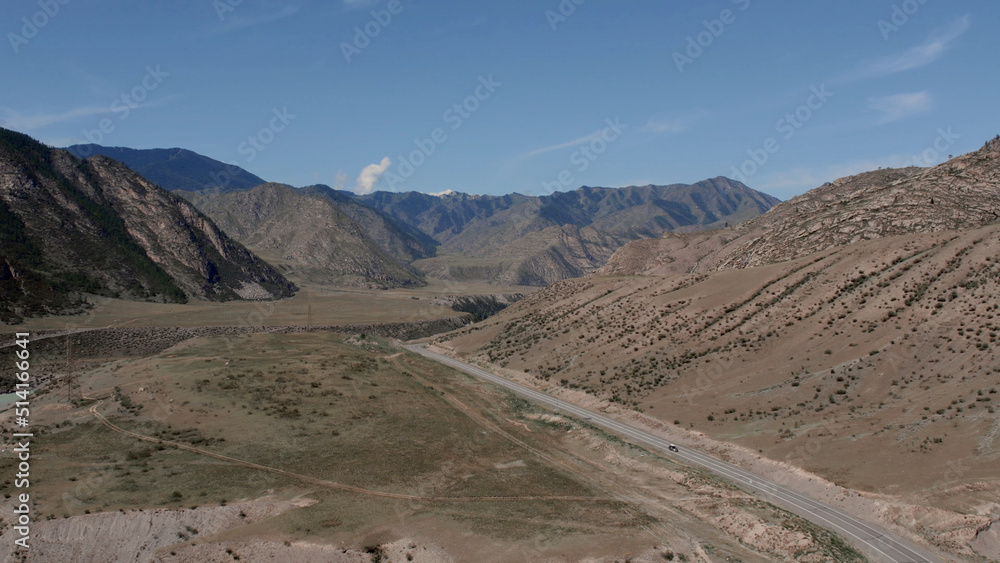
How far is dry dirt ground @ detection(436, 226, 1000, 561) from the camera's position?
1310 inches

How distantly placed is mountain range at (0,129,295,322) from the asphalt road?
92.5 metres

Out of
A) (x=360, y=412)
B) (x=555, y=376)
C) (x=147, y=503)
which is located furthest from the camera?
(x=555, y=376)

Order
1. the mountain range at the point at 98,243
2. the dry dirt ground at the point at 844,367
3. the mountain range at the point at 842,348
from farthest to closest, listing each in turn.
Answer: the mountain range at the point at 98,243, the mountain range at the point at 842,348, the dry dirt ground at the point at 844,367

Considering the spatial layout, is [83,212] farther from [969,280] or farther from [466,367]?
[969,280]

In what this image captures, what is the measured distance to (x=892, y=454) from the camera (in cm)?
3641

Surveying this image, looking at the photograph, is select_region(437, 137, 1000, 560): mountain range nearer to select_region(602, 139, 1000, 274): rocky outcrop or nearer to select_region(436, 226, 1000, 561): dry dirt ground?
select_region(436, 226, 1000, 561): dry dirt ground

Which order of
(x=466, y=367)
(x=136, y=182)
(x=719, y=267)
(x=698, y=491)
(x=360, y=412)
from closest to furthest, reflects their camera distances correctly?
(x=698, y=491) → (x=360, y=412) → (x=466, y=367) → (x=719, y=267) → (x=136, y=182)

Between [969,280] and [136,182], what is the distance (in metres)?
191

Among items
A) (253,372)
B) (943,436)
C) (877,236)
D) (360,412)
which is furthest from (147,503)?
(877,236)

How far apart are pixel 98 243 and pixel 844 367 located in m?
147

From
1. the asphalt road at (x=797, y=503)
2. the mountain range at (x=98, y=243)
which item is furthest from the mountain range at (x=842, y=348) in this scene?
the mountain range at (x=98, y=243)

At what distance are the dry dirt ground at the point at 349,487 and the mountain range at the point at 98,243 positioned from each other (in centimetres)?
6837

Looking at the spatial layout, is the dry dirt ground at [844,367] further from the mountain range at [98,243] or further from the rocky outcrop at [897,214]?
the mountain range at [98,243]

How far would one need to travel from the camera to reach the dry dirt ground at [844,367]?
3328 cm
